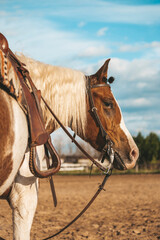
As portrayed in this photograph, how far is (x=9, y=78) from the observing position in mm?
2031

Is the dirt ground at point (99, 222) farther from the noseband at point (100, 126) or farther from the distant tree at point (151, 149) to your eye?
the distant tree at point (151, 149)

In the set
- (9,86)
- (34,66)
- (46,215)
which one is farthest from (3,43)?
(46,215)

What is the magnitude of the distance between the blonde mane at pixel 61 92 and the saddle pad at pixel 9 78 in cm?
54

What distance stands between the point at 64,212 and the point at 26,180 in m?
7.19

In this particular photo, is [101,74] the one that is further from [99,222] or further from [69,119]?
[99,222]

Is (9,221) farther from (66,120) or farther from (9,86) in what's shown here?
(9,86)

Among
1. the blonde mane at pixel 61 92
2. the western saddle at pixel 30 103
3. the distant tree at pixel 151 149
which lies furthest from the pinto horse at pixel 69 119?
the distant tree at pixel 151 149

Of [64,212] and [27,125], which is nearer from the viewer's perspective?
[27,125]

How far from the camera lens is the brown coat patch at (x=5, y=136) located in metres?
1.92

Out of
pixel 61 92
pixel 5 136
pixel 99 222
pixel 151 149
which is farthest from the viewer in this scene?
pixel 151 149

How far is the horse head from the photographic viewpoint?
2.78 m

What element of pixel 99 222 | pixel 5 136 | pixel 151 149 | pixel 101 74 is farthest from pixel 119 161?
pixel 151 149

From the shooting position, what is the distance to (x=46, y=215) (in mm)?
8836

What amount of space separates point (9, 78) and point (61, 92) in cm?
72
